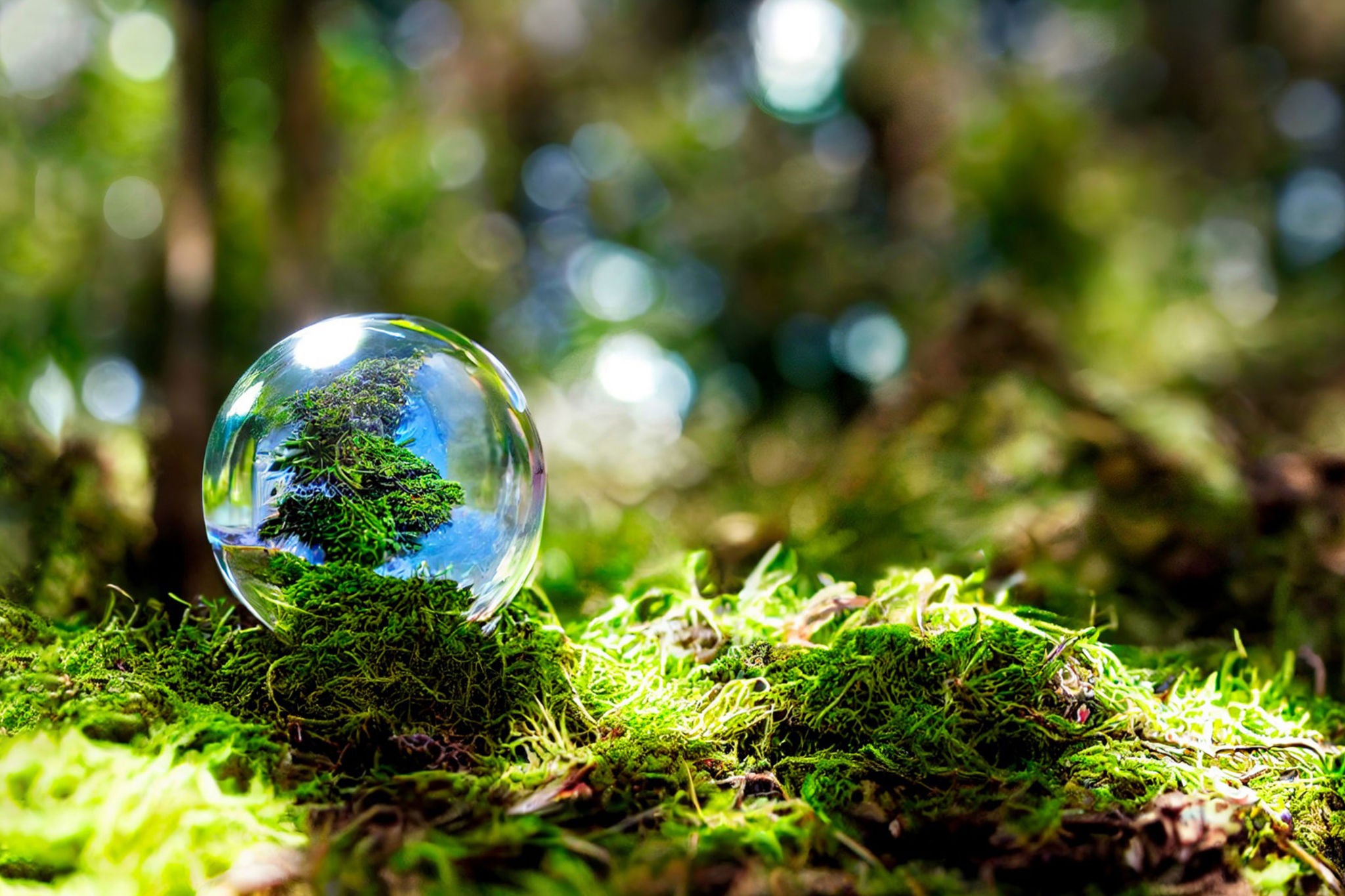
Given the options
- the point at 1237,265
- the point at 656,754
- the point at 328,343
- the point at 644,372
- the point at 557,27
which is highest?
the point at 557,27

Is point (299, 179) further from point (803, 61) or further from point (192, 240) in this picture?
point (803, 61)

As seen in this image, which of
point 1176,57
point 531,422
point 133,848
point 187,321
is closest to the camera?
point 133,848

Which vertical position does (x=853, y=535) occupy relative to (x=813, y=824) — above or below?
below

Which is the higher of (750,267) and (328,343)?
(328,343)

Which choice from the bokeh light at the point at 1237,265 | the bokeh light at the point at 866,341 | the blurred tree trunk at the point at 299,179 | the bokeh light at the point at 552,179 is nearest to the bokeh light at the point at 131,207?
the blurred tree trunk at the point at 299,179

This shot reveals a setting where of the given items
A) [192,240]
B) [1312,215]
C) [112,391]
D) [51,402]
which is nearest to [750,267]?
[192,240]

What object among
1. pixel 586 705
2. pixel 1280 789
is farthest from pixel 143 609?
pixel 1280 789

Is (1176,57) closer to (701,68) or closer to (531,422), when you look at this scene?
(701,68)
